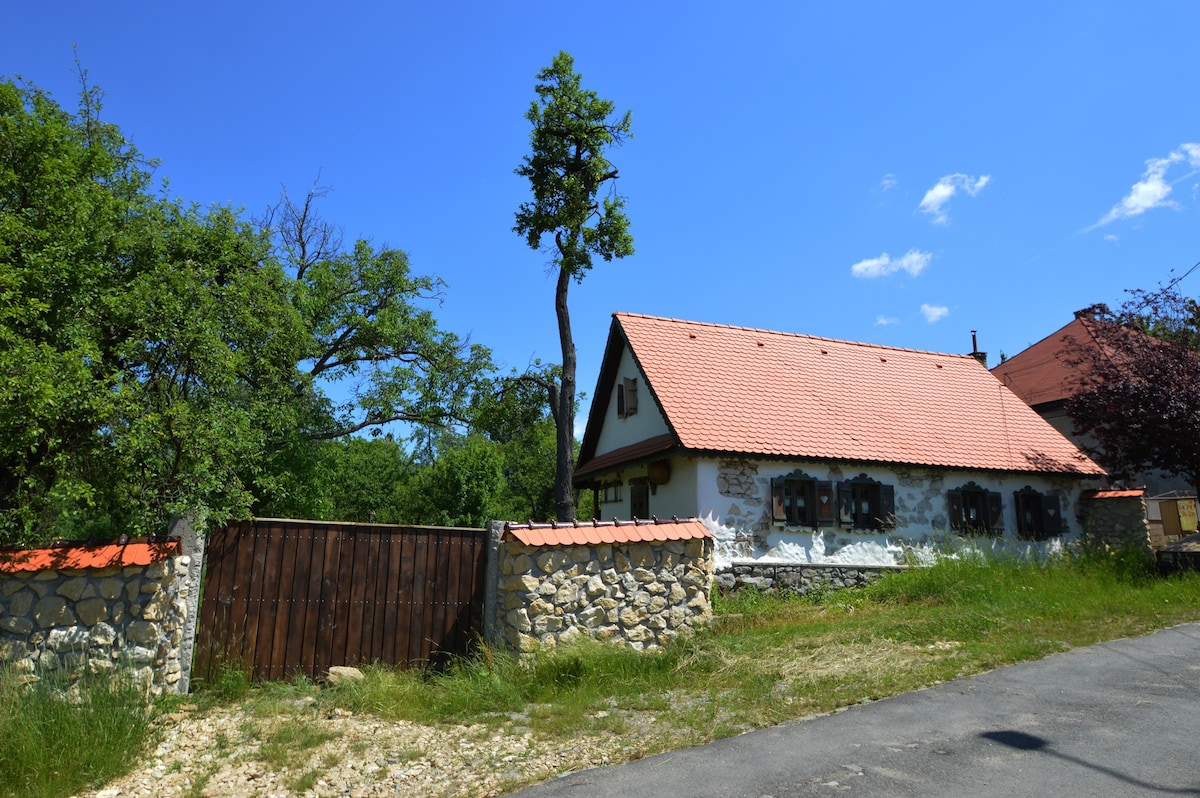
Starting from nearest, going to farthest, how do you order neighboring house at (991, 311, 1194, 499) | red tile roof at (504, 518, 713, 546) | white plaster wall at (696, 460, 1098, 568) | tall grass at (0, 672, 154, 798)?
1. tall grass at (0, 672, 154, 798)
2. red tile roof at (504, 518, 713, 546)
3. white plaster wall at (696, 460, 1098, 568)
4. neighboring house at (991, 311, 1194, 499)

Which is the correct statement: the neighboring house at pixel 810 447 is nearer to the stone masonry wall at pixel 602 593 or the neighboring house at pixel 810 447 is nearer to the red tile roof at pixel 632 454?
the red tile roof at pixel 632 454

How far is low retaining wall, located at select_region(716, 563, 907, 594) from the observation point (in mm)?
12953

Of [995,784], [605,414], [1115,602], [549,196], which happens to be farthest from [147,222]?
[1115,602]

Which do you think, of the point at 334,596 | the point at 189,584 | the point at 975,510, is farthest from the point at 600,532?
the point at 975,510

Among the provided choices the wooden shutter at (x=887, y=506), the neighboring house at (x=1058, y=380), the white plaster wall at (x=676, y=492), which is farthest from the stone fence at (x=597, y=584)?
the neighboring house at (x=1058, y=380)

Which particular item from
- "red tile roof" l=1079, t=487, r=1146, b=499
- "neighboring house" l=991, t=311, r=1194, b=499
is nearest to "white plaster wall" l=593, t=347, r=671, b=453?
"red tile roof" l=1079, t=487, r=1146, b=499

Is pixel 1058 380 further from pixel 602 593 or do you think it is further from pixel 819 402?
pixel 602 593

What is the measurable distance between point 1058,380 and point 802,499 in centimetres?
1390

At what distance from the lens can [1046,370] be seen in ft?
79.5

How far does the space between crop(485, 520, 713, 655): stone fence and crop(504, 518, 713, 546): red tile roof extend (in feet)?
0.04

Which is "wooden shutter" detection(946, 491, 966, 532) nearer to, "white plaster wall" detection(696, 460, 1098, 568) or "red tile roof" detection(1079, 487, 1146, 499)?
"white plaster wall" detection(696, 460, 1098, 568)

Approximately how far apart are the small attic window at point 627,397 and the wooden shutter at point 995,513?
752cm

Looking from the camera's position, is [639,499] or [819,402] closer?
[639,499]

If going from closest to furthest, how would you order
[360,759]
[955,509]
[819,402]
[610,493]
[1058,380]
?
[360,759]
[955,509]
[819,402]
[610,493]
[1058,380]
